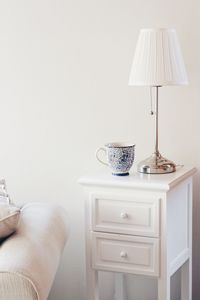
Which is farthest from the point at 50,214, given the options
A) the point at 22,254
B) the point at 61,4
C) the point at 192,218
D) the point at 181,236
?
the point at 61,4

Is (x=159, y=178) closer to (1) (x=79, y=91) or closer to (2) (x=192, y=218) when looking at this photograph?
(2) (x=192, y=218)

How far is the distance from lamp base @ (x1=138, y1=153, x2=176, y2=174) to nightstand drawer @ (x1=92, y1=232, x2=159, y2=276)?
266 mm

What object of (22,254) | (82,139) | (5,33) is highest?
(5,33)

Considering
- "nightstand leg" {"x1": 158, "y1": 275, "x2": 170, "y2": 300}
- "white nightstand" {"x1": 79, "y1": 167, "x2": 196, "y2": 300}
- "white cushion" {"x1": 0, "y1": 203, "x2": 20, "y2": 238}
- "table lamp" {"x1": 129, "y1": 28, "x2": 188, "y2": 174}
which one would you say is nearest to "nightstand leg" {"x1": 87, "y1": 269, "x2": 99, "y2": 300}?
"white nightstand" {"x1": 79, "y1": 167, "x2": 196, "y2": 300}

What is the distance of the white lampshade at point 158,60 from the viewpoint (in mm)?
2115

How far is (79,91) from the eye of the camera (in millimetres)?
2559

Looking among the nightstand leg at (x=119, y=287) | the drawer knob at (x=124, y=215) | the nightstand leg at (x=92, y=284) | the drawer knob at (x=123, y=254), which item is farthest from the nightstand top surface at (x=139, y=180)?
the nightstand leg at (x=119, y=287)

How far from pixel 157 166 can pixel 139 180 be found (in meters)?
0.13

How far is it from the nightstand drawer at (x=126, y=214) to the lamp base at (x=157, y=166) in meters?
0.16

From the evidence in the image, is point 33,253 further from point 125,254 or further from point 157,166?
point 157,166

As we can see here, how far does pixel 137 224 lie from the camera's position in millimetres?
2150

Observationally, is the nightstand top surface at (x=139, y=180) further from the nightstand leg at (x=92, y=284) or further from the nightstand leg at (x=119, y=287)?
the nightstand leg at (x=119, y=287)

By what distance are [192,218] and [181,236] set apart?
20 centimetres

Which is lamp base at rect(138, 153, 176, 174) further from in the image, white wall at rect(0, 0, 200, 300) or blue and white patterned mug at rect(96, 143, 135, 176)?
white wall at rect(0, 0, 200, 300)
